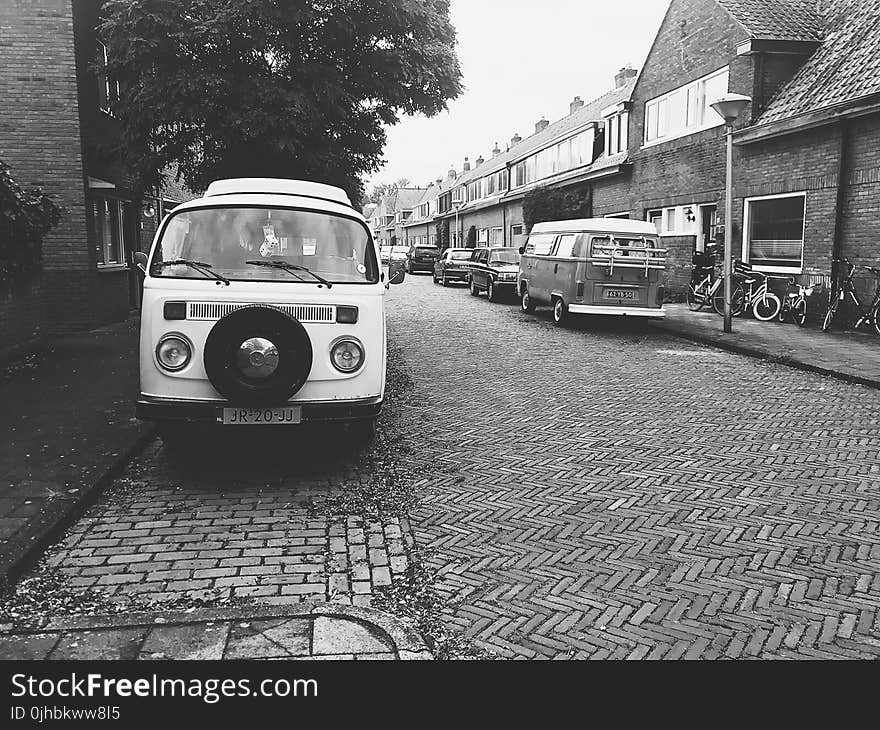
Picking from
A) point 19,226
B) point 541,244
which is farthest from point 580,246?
point 19,226

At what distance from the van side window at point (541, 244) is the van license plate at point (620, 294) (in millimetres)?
2129

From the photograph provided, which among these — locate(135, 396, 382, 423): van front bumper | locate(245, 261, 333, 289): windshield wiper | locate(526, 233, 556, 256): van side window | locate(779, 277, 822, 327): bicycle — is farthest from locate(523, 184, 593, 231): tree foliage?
locate(135, 396, 382, 423): van front bumper

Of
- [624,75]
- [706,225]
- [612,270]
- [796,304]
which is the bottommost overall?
[796,304]

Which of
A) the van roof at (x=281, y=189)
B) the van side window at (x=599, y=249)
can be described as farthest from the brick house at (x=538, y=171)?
the van roof at (x=281, y=189)

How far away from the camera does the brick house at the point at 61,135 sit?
43.6 feet

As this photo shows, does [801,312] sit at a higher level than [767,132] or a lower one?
lower

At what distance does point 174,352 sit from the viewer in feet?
18.9

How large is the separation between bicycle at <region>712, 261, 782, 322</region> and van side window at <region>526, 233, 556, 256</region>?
419 cm

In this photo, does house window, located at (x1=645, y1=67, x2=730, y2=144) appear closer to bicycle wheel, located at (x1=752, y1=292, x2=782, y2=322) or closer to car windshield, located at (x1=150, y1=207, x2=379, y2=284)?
bicycle wheel, located at (x1=752, y1=292, x2=782, y2=322)

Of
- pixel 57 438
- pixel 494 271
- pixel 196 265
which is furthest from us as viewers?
pixel 494 271

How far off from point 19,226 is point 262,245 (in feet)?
16.6

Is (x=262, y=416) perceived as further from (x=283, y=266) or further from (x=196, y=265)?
(x=196, y=265)

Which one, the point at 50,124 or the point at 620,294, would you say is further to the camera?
the point at 620,294

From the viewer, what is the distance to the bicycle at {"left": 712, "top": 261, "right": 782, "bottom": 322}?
17062mm
